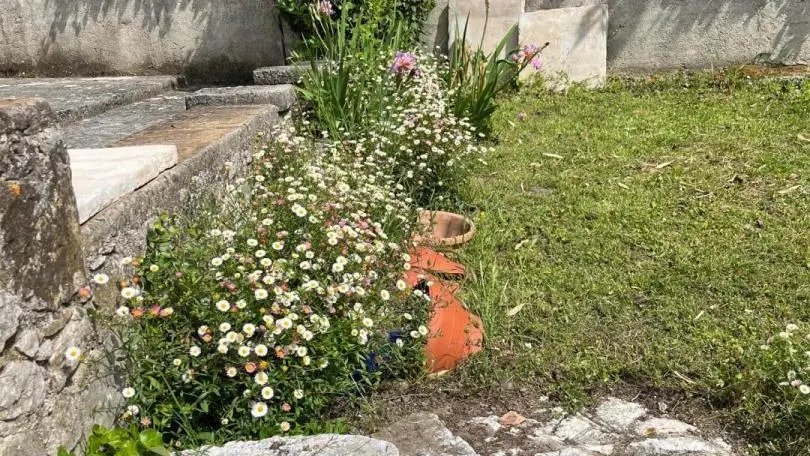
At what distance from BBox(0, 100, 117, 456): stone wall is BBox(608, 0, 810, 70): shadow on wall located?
5668 mm

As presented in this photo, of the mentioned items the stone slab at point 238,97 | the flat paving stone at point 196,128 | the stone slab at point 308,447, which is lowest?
the stone slab at point 308,447

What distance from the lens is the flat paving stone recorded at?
3.20 meters

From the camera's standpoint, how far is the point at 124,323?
210 centimetres

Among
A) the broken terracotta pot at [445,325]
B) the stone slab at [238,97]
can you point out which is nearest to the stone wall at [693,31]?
the stone slab at [238,97]

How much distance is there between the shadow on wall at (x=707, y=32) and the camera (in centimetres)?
629

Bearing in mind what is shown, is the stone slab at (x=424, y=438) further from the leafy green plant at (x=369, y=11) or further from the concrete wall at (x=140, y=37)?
the concrete wall at (x=140, y=37)

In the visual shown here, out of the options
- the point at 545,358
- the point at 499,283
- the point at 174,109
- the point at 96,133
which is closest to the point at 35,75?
the point at 174,109

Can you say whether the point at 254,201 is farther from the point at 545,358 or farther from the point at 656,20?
the point at 656,20

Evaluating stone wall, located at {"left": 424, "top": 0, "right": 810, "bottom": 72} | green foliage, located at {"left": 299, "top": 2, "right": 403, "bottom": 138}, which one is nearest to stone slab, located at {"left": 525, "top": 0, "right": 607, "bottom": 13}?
stone wall, located at {"left": 424, "top": 0, "right": 810, "bottom": 72}

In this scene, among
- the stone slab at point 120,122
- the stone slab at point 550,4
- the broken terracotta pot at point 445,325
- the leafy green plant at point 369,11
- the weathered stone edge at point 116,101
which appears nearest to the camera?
the broken terracotta pot at point 445,325

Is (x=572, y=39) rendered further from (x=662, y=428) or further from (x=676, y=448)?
(x=676, y=448)

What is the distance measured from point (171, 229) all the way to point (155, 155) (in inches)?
12.2

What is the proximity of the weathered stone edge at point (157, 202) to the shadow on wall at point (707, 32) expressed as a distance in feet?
13.5

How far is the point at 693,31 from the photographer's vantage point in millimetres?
6430
